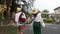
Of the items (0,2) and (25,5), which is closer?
(0,2)

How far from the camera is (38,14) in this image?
1006 centimetres

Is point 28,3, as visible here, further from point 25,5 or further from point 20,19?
point 20,19

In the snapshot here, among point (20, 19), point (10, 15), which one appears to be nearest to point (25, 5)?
point (10, 15)

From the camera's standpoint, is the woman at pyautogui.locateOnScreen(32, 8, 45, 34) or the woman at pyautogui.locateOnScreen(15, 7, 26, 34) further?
the woman at pyautogui.locateOnScreen(15, 7, 26, 34)

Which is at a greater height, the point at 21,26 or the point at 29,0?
the point at 29,0

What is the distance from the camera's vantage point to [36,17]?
10.0 meters

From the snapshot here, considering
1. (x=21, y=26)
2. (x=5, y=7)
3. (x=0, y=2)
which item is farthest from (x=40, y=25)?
(x=5, y=7)

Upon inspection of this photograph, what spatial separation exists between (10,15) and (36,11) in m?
35.2

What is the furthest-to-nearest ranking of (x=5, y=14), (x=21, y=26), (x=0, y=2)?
(x=5, y=14) < (x=0, y=2) < (x=21, y=26)

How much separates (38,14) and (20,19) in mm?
1494

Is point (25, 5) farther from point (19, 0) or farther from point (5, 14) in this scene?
point (5, 14)

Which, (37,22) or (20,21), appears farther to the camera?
(20,21)

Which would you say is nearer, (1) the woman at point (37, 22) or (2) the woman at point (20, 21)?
(1) the woman at point (37, 22)

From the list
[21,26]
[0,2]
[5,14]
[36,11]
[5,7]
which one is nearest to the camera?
[36,11]
